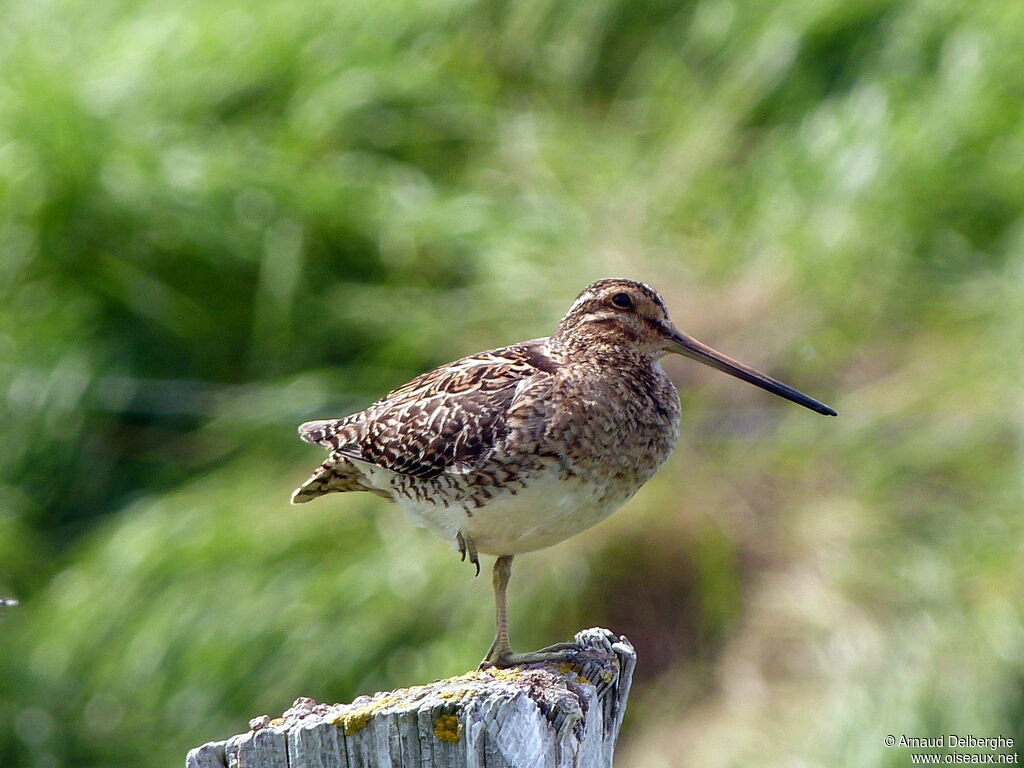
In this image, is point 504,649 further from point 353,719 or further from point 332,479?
point 353,719

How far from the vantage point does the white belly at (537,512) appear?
10.9ft

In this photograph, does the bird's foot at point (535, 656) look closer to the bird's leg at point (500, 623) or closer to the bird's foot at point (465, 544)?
the bird's leg at point (500, 623)

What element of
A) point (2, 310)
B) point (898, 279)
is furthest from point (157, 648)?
point (898, 279)

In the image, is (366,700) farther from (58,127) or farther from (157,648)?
(58,127)

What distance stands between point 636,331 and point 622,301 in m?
0.08

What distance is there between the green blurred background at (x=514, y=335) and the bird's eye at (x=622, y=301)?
180cm

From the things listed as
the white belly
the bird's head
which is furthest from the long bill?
the white belly

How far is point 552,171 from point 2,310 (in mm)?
2494

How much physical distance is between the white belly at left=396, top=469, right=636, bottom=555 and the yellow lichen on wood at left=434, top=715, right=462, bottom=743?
1.08 m

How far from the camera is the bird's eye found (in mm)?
3635

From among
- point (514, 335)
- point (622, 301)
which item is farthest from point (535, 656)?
point (514, 335)

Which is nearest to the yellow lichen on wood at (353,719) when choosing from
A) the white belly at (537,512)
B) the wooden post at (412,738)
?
the wooden post at (412,738)

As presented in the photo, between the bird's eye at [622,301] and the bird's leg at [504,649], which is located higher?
the bird's eye at [622,301]

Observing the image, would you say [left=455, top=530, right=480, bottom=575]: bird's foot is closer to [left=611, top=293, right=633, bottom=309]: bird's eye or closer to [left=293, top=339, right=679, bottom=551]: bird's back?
[left=293, top=339, right=679, bottom=551]: bird's back
